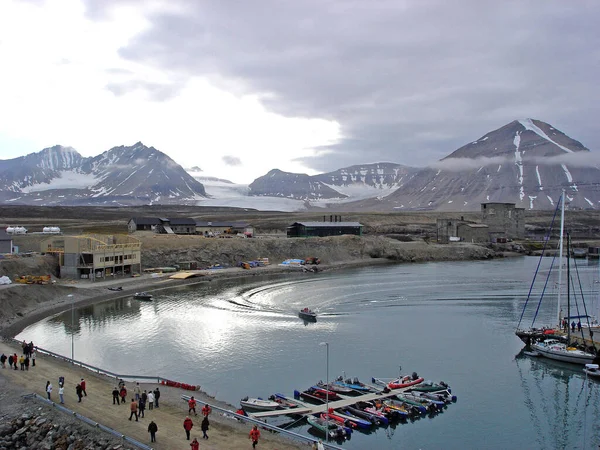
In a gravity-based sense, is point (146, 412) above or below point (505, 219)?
below

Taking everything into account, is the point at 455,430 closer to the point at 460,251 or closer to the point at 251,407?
the point at 251,407

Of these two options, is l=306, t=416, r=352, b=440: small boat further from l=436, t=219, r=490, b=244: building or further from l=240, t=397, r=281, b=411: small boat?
l=436, t=219, r=490, b=244: building

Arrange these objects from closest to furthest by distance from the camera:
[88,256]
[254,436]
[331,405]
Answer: [254,436], [331,405], [88,256]

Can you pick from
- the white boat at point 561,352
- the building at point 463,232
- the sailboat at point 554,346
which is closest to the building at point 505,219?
the building at point 463,232

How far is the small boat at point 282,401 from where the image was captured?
22.6 meters

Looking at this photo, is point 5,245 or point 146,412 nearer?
point 146,412

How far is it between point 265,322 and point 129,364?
12364 millimetres

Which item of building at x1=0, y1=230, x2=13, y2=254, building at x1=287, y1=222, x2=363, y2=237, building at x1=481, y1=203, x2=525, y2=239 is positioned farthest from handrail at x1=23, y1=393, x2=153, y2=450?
building at x1=481, y1=203, x2=525, y2=239

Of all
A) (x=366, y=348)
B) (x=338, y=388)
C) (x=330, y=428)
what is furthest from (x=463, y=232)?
(x=330, y=428)

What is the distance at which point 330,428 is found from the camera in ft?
67.8

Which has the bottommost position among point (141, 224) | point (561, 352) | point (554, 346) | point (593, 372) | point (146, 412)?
point (593, 372)

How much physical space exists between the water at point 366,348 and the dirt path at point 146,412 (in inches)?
150

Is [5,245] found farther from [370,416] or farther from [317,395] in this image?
[370,416]

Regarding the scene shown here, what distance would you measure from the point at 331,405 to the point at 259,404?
10.4 ft
